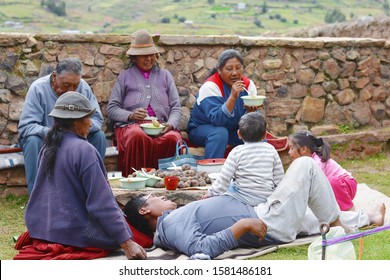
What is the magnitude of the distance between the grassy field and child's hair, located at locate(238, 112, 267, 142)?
81 cm

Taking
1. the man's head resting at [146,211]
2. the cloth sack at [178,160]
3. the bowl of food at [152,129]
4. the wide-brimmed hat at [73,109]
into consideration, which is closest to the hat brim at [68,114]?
the wide-brimmed hat at [73,109]

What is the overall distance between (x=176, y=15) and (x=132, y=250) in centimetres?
2703

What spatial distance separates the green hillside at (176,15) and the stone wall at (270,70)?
18676 millimetres

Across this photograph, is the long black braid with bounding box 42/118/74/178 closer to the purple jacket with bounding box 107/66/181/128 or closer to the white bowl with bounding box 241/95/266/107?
the purple jacket with bounding box 107/66/181/128

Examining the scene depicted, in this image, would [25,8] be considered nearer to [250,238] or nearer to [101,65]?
[101,65]

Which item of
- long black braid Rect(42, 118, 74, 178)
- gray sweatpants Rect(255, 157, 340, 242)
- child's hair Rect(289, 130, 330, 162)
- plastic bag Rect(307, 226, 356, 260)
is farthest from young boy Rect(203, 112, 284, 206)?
long black braid Rect(42, 118, 74, 178)

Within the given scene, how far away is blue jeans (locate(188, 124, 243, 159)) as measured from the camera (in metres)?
7.52

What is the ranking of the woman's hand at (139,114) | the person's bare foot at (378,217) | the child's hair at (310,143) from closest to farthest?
the person's bare foot at (378,217) → the child's hair at (310,143) → the woman's hand at (139,114)

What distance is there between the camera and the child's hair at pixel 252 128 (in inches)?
222

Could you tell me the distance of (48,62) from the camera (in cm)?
789

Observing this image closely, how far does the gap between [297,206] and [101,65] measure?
3.26 metres

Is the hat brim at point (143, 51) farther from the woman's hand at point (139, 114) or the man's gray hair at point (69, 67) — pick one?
the man's gray hair at point (69, 67)

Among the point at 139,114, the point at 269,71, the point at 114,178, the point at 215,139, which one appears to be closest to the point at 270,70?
the point at 269,71

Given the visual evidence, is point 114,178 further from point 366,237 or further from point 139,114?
point 366,237
